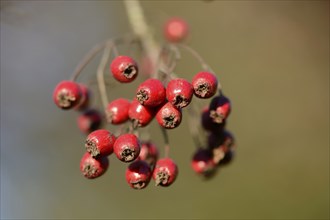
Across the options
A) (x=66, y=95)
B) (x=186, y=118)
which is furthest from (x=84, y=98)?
(x=186, y=118)

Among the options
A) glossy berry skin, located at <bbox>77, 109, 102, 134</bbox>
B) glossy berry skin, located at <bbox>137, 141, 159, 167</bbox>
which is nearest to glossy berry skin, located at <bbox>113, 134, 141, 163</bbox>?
glossy berry skin, located at <bbox>137, 141, 159, 167</bbox>

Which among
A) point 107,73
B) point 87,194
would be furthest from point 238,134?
point 107,73

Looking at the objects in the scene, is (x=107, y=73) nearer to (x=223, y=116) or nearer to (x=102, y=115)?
(x=102, y=115)

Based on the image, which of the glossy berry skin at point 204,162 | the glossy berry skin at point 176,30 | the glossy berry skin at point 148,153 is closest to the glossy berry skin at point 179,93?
the glossy berry skin at point 148,153

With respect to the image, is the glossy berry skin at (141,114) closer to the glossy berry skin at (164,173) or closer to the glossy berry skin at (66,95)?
the glossy berry skin at (164,173)

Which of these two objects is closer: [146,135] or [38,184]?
[146,135]

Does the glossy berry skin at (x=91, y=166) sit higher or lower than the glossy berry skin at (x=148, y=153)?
lower
